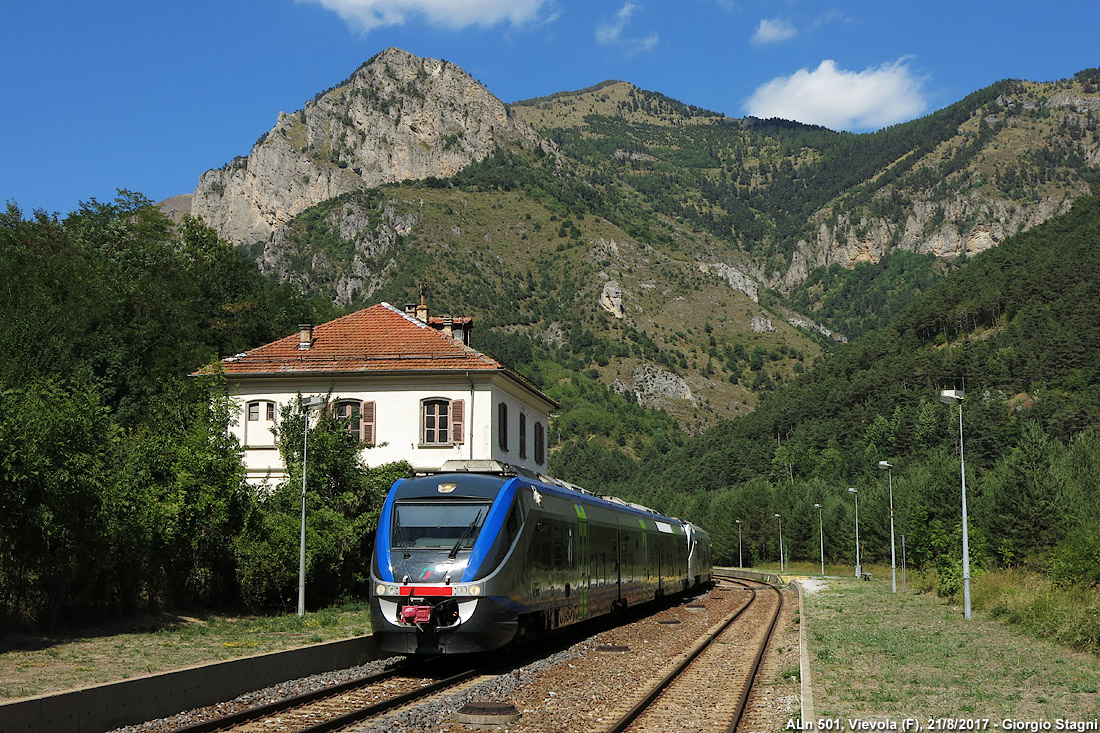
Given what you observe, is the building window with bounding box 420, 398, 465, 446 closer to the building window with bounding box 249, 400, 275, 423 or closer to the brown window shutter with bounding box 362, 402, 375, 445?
the brown window shutter with bounding box 362, 402, 375, 445

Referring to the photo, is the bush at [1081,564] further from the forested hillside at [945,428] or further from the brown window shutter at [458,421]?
the forested hillside at [945,428]

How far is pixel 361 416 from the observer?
4016 cm

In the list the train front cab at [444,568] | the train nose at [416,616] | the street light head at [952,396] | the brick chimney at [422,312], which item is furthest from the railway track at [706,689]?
the brick chimney at [422,312]

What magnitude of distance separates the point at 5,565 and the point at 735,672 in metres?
13.5

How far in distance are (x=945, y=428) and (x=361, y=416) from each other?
10726 centimetres

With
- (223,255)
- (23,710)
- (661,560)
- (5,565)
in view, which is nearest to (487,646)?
(23,710)

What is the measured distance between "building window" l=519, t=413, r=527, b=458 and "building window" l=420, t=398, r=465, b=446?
4957 millimetres

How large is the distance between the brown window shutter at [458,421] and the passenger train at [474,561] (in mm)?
16651

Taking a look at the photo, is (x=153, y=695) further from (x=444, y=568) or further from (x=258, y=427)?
(x=258, y=427)

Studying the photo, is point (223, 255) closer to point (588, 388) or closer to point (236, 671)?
point (236, 671)

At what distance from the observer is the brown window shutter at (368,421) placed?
131 ft

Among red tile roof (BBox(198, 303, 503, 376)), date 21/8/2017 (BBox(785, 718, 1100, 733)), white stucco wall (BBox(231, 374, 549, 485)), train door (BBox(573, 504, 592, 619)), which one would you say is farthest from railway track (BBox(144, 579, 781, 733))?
red tile roof (BBox(198, 303, 503, 376))

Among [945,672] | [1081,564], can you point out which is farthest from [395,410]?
[945,672]

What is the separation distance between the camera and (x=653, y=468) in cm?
17588
